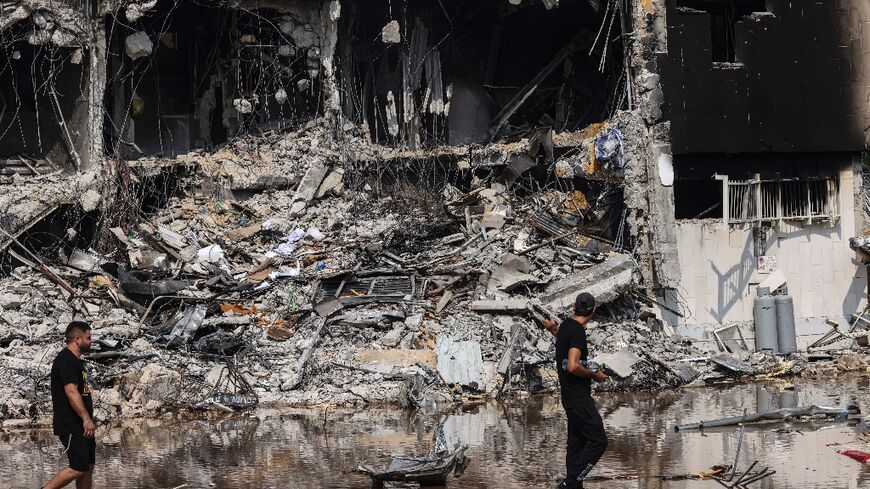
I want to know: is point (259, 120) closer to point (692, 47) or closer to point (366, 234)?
point (366, 234)

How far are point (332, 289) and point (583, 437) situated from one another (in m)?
8.73

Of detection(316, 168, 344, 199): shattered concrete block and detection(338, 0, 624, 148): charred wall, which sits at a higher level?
detection(338, 0, 624, 148): charred wall

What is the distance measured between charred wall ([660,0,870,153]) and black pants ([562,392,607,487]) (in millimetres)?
10533

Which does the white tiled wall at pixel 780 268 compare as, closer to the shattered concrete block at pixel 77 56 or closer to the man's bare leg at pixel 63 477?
the shattered concrete block at pixel 77 56

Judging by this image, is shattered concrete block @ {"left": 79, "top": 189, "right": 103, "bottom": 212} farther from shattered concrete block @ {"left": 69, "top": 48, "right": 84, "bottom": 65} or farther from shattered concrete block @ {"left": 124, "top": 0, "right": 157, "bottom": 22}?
shattered concrete block @ {"left": 124, "top": 0, "right": 157, "bottom": 22}

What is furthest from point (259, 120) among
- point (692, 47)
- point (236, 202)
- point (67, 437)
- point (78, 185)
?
point (67, 437)

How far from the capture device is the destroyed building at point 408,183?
56.3 ft

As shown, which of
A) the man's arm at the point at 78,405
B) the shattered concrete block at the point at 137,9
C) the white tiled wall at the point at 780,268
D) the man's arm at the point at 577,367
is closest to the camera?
the man's arm at the point at 78,405

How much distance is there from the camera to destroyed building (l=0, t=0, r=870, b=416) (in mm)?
17156

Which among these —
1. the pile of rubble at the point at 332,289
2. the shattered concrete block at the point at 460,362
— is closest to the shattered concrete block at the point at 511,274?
the pile of rubble at the point at 332,289

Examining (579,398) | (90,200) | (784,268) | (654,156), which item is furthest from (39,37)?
(579,398)

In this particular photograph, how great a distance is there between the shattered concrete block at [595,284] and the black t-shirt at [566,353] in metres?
7.66

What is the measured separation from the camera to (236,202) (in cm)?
2225

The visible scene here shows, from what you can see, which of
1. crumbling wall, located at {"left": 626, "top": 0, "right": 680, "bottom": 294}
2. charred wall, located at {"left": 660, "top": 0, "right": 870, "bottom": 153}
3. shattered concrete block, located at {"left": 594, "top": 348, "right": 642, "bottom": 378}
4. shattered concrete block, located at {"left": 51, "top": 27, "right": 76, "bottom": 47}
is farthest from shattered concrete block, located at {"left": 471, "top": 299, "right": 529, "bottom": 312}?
shattered concrete block, located at {"left": 51, "top": 27, "right": 76, "bottom": 47}
